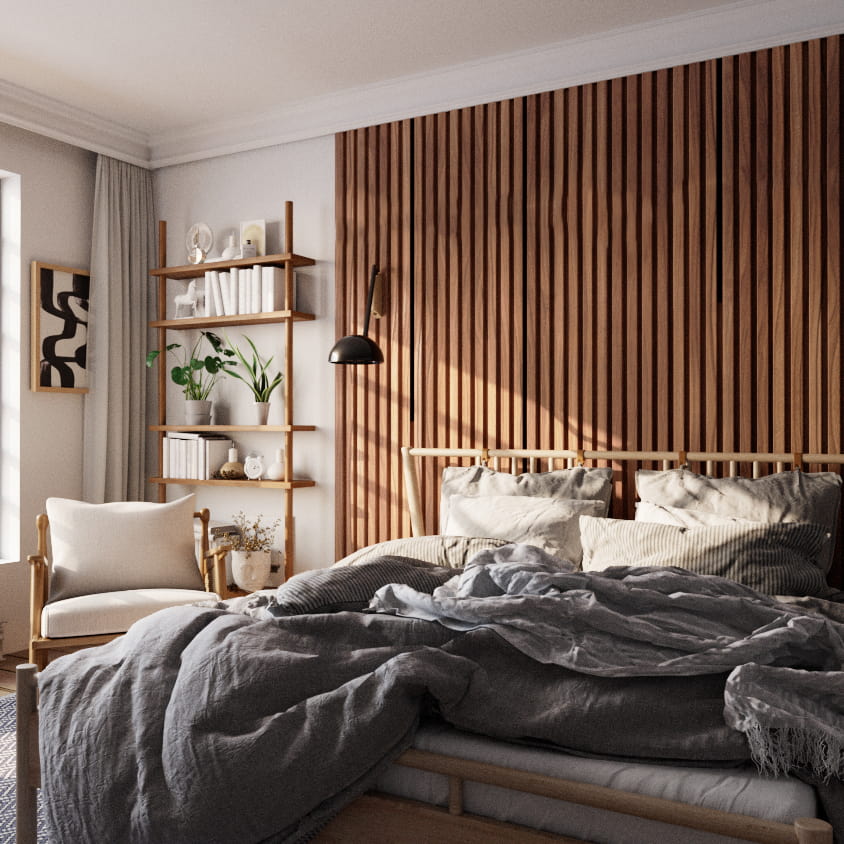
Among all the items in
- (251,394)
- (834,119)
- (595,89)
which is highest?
(595,89)

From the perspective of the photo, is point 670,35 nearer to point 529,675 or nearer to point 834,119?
point 834,119

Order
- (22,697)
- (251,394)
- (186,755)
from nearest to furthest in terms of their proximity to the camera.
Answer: (186,755) < (22,697) < (251,394)

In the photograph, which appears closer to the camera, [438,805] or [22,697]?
[438,805]

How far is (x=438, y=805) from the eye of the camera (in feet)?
5.62

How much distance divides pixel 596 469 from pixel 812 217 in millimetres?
1245

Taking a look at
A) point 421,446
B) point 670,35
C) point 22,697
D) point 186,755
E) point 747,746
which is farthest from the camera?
point 421,446

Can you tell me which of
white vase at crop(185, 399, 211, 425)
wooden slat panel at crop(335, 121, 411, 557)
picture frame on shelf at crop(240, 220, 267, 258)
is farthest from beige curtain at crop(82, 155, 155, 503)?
wooden slat panel at crop(335, 121, 411, 557)

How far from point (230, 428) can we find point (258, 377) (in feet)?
1.02

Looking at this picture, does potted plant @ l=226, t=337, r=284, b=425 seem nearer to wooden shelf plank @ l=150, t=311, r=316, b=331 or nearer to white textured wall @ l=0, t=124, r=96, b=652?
wooden shelf plank @ l=150, t=311, r=316, b=331

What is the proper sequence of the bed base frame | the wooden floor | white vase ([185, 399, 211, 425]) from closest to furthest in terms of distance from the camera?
1. the bed base frame
2. the wooden floor
3. white vase ([185, 399, 211, 425])

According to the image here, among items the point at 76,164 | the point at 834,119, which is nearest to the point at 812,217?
the point at 834,119

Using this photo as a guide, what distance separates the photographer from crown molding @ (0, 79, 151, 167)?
164 inches

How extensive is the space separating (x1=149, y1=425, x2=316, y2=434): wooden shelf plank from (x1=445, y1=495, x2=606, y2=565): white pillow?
1.09 meters

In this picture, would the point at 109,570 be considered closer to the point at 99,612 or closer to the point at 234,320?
the point at 99,612
